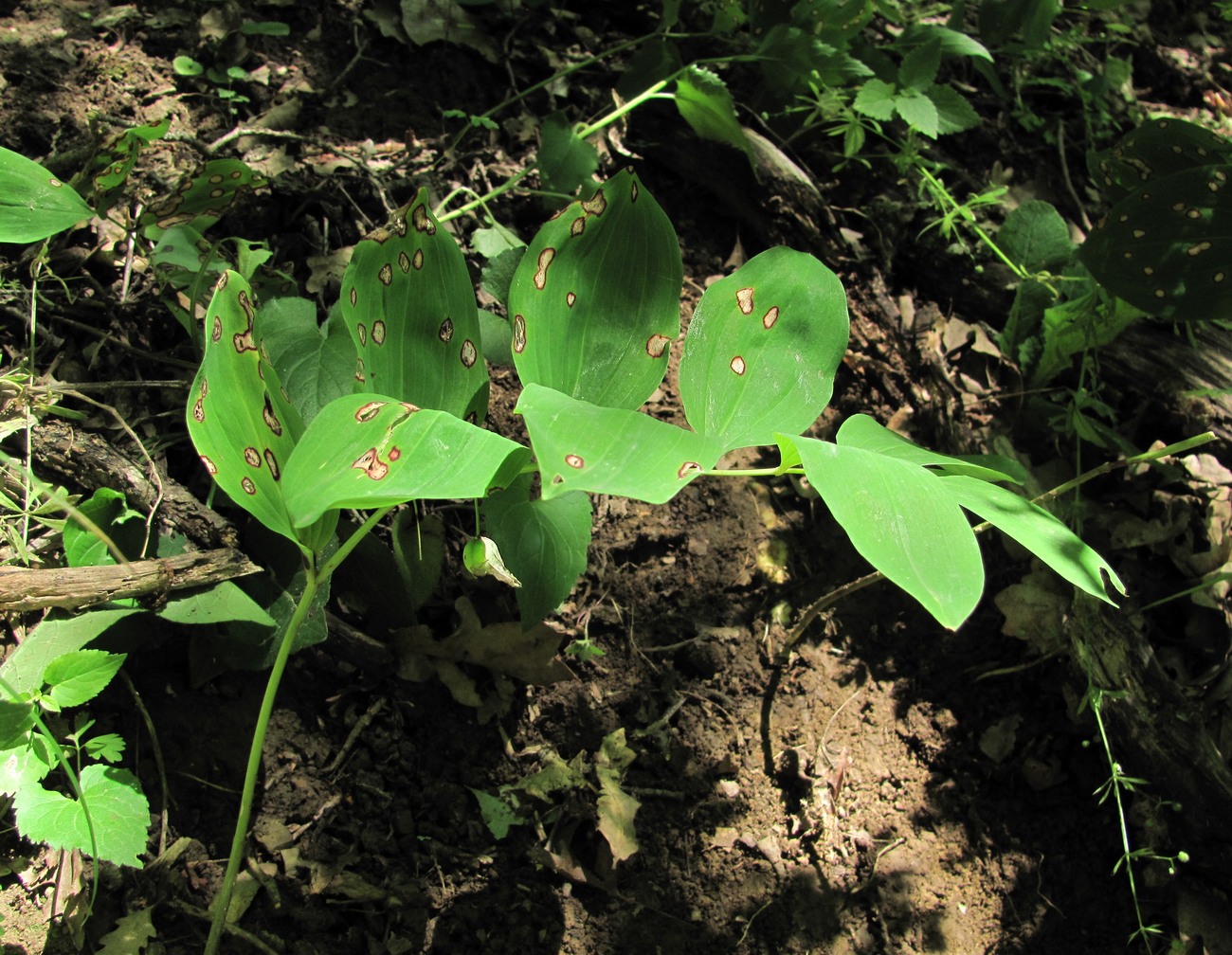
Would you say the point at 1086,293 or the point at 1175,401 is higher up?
the point at 1086,293

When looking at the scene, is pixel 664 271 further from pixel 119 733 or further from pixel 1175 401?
pixel 1175 401

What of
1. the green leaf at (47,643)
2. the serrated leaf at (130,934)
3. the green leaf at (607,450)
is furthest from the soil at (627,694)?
the green leaf at (607,450)

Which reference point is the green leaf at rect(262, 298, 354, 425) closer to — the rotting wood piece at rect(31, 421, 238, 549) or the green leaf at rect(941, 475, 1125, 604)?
the rotting wood piece at rect(31, 421, 238, 549)

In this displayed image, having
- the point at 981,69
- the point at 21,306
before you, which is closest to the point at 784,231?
Answer: the point at 981,69

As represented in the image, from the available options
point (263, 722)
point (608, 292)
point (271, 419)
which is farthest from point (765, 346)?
point (263, 722)

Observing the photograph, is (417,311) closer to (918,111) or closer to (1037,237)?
(918,111)

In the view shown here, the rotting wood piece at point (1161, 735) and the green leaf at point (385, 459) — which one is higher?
the green leaf at point (385, 459)

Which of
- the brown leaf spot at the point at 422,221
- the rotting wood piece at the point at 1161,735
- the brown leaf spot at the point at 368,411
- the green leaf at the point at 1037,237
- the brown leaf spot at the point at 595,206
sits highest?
the brown leaf spot at the point at 595,206

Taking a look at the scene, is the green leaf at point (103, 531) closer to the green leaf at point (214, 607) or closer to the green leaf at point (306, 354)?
the green leaf at point (214, 607)

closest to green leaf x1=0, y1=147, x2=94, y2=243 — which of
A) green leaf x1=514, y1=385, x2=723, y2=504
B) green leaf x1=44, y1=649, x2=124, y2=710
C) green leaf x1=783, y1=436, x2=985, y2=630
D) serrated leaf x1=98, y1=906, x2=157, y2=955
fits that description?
green leaf x1=44, y1=649, x2=124, y2=710
